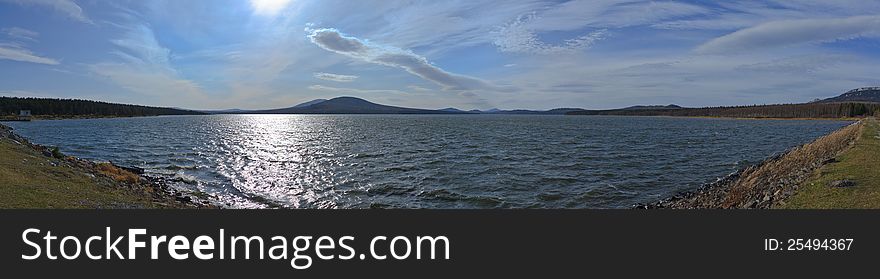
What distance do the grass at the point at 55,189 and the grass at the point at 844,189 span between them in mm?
23864

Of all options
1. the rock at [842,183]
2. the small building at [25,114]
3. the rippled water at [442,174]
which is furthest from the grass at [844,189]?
the small building at [25,114]

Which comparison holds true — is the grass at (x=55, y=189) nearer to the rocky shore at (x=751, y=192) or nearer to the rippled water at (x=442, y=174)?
the rippled water at (x=442, y=174)

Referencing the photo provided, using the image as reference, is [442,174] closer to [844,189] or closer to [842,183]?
[842,183]

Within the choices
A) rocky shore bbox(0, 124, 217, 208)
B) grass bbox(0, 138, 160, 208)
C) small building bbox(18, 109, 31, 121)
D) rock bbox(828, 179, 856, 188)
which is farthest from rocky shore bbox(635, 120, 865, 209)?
small building bbox(18, 109, 31, 121)

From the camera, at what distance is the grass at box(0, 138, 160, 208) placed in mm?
14008

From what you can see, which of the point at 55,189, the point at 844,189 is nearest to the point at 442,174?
the point at 55,189

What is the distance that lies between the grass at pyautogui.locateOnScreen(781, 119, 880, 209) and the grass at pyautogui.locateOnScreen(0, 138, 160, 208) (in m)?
23.9

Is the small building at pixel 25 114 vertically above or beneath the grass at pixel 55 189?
above

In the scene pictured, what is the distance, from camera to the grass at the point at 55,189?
14008 millimetres

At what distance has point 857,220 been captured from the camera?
332 inches

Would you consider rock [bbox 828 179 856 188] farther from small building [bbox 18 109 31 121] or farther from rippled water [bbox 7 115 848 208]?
small building [bbox 18 109 31 121]

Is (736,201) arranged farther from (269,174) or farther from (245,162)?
(245,162)

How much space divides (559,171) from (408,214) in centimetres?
2643

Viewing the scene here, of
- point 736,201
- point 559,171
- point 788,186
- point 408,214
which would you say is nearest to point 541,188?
point 559,171
